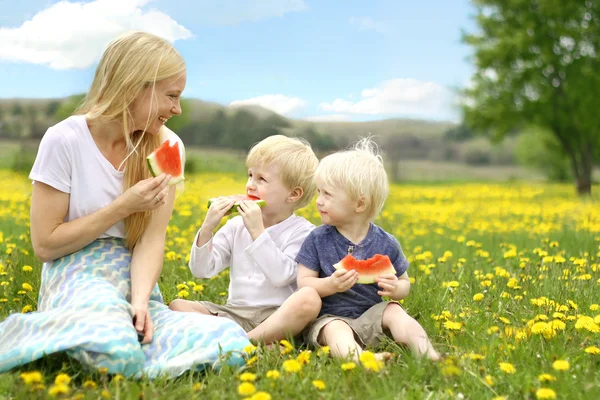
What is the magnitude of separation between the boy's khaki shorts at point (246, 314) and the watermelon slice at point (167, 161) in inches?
30.0

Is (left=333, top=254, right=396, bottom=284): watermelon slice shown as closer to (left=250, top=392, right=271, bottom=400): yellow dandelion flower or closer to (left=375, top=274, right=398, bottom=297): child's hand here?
(left=375, top=274, right=398, bottom=297): child's hand

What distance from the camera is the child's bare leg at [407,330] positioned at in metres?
2.98

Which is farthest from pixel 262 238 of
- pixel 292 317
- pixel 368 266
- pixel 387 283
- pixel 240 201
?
pixel 387 283

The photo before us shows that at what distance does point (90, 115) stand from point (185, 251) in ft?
8.09

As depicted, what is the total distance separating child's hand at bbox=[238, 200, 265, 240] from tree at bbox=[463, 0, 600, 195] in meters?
17.1

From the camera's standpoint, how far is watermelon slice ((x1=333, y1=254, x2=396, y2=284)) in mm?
3184

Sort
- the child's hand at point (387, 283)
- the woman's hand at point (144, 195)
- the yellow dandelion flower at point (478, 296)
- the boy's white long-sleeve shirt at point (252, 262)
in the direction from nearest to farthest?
1. the woman's hand at point (144, 195)
2. the child's hand at point (387, 283)
3. the boy's white long-sleeve shirt at point (252, 262)
4. the yellow dandelion flower at point (478, 296)

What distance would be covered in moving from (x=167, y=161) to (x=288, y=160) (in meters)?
0.65

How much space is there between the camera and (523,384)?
2529 millimetres

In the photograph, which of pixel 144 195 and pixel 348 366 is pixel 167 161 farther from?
pixel 348 366

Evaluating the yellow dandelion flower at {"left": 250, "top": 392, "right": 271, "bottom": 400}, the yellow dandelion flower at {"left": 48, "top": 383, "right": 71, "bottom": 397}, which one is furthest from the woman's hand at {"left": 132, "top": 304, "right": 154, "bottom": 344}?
the yellow dandelion flower at {"left": 250, "top": 392, "right": 271, "bottom": 400}

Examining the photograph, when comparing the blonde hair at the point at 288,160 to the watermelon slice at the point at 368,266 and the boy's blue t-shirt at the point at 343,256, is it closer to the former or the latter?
the boy's blue t-shirt at the point at 343,256

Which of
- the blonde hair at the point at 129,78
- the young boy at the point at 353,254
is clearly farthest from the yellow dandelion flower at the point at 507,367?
the blonde hair at the point at 129,78

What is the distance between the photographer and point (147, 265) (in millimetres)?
3301
